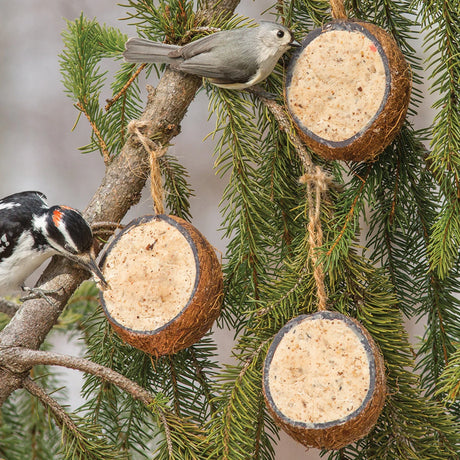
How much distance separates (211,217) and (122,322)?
1.50m

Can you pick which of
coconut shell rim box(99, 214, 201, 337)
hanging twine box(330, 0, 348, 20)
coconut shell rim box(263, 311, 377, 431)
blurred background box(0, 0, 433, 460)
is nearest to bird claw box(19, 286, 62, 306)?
coconut shell rim box(99, 214, 201, 337)

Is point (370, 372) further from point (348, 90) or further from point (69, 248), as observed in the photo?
point (69, 248)

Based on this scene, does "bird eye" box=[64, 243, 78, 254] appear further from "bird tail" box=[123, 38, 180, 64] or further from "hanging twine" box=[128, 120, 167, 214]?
"bird tail" box=[123, 38, 180, 64]

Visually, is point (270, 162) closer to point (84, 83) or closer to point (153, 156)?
point (153, 156)

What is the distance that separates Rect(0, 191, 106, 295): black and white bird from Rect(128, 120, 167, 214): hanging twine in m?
0.12

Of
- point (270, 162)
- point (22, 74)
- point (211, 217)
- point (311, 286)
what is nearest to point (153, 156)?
point (270, 162)

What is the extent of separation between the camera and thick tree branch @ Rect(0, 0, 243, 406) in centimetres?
94

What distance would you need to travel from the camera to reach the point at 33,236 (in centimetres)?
105

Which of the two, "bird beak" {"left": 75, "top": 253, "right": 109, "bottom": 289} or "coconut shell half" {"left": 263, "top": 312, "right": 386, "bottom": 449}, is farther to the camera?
"bird beak" {"left": 75, "top": 253, "right": 109, "bottom": 289}

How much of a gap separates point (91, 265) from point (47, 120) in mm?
1662

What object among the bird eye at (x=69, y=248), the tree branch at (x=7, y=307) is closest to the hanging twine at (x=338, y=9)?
the bird eye at (x=69, y=248)

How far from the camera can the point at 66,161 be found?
2383 millimetres

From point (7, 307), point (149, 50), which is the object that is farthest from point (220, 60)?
point (7, 307)

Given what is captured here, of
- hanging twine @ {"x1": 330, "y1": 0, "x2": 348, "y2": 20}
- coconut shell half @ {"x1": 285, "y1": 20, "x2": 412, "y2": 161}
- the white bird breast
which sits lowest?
the white bird breast
